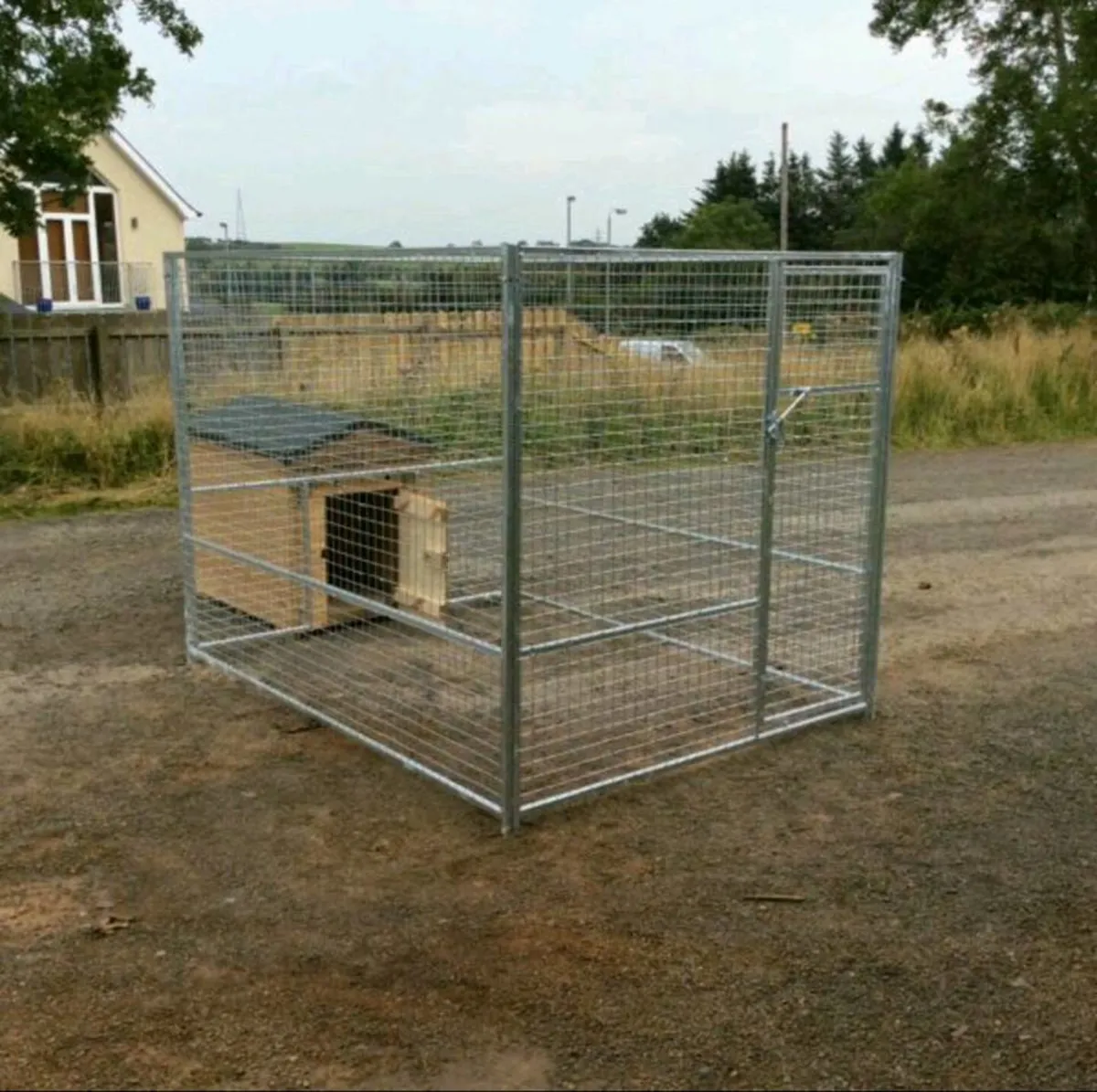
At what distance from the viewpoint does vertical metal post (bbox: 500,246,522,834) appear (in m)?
3.61

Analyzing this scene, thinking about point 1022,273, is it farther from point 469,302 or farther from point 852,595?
point 469,302

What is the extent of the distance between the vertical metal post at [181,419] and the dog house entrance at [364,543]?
625 mm

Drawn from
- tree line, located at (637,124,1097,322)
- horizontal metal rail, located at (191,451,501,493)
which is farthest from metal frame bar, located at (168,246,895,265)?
tree line, located at (637,124,1097,322)

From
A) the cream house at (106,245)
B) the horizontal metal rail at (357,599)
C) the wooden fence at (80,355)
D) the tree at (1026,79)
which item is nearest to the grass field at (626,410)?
the horizontal metal rail at (357,599)

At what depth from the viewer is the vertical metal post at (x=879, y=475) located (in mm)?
4652

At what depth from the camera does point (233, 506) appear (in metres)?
5.84

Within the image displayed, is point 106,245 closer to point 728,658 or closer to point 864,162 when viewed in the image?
point 728,658

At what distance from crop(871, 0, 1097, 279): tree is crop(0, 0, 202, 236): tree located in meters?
17.5

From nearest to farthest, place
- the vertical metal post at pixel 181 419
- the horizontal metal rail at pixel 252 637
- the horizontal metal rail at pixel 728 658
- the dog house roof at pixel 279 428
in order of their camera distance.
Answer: the horizontal metal rail at pixel 728 658
the vertical metal post at pixel 181 419
the dog house roof at pixel 279 428
the horizontal metal rail at pixel 252 637

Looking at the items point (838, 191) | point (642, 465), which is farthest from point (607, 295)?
point (838, 191)

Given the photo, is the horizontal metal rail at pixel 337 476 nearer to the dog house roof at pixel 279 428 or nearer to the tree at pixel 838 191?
the dog house roof at pixel 279 428

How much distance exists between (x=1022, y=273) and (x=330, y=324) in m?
32.6

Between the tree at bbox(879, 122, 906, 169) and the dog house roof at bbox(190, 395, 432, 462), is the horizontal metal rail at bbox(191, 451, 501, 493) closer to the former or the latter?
the dog house roof at bbox(190, 395, 432, 462)

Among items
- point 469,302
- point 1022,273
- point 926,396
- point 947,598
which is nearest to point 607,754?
point 469,302
